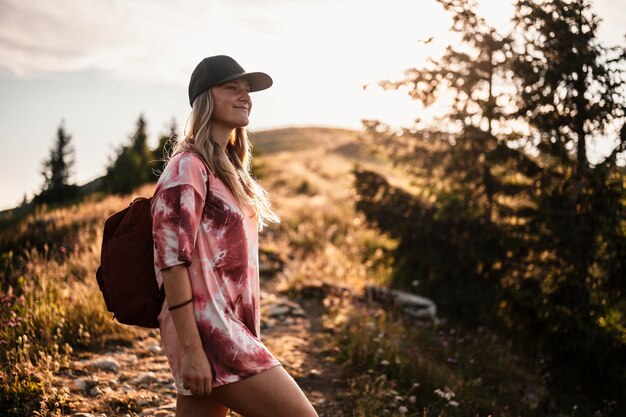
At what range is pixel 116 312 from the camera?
2.44 m

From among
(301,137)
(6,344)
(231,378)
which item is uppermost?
(301,137)

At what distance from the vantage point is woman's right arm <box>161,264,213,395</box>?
2.22 metres

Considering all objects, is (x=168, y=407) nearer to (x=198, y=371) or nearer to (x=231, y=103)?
(x=198, y=371)

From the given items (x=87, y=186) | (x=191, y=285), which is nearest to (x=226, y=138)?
(x=191, y=285)

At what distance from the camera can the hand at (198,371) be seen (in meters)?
2.22

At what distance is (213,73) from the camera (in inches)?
103

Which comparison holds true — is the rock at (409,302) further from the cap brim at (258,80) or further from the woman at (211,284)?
the woman at (211,284)

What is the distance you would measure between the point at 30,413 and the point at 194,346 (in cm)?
248

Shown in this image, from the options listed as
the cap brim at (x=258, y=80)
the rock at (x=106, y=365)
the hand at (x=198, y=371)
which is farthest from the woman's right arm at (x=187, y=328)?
the rock at (x=106, y=365)

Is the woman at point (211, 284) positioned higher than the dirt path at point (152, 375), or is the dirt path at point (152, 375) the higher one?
the woman at point (211, 284)

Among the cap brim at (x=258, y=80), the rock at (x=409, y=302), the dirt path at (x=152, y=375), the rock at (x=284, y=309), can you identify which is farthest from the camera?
the rock at (x=409, y=302)

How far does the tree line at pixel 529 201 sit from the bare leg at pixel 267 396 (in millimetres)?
4857

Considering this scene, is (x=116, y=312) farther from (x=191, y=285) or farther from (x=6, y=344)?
(x=6, y=344)

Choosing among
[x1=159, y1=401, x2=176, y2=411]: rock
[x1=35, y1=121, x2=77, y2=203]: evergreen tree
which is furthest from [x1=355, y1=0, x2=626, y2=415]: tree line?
[x1=35, y1=121, x2=77, y2=203]: evergreen tree
